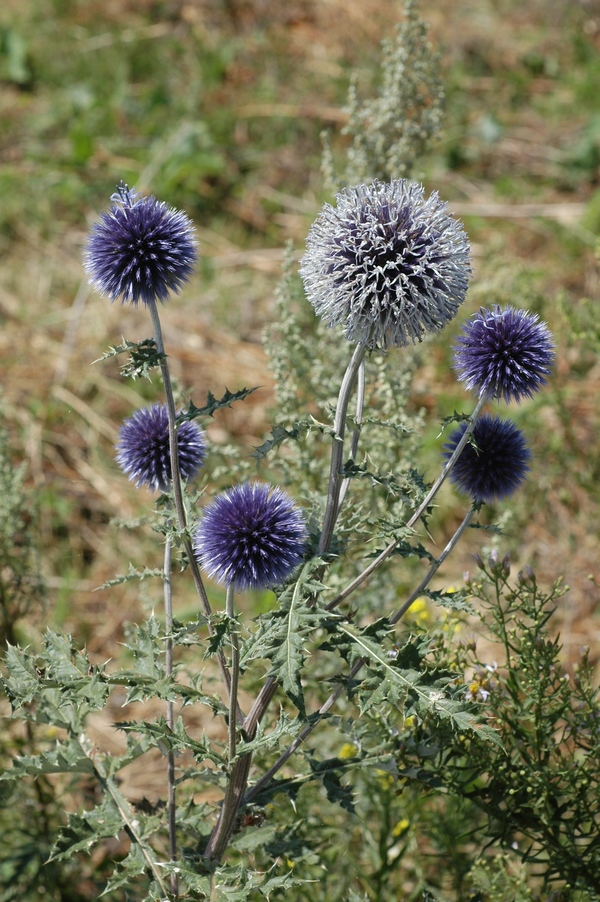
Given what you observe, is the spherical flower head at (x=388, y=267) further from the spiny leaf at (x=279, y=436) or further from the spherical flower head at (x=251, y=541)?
the spherical flower head at (x=251, y=541)

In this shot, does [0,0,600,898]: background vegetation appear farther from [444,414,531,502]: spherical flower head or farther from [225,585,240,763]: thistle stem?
[225,585,240,763]: thistle stem

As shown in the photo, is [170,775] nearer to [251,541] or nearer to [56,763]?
[56,763]

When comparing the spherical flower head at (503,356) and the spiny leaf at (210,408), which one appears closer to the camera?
the spiny leaf at (210,408)

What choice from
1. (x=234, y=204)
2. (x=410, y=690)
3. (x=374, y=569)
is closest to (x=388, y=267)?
(x=374, y=569)

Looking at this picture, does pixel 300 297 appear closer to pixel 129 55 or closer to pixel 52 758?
Answer: pixel 52 758

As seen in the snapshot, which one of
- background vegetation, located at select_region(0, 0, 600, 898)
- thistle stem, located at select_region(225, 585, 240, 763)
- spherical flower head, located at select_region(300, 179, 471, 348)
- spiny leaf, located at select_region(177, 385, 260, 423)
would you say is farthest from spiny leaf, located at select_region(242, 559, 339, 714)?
background vegetation, located at select_region(0, 0, 600, 898)

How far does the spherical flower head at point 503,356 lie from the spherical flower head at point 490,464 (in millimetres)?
211

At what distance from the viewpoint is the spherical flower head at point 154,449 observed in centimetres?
271

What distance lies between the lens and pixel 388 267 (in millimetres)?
2107

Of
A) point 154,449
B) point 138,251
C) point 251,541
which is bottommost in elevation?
point 251,541

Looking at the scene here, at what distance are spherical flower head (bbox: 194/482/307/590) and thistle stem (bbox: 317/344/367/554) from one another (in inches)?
3.3

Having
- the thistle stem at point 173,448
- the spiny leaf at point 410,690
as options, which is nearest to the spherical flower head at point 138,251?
the thistle stem at point 173,448

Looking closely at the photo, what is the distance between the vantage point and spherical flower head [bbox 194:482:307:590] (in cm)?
227

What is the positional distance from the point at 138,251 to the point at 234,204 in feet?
17.2
